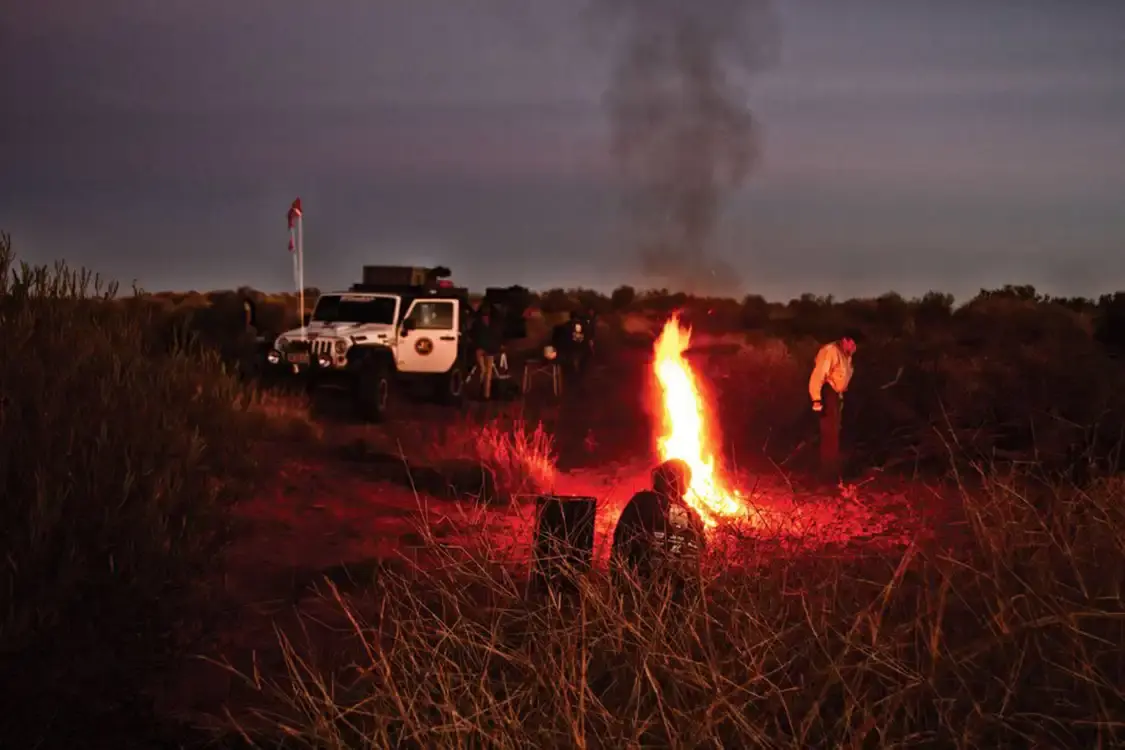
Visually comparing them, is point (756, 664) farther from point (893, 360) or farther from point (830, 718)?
point (893, 360)

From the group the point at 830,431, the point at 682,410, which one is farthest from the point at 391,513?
the point at 830,431

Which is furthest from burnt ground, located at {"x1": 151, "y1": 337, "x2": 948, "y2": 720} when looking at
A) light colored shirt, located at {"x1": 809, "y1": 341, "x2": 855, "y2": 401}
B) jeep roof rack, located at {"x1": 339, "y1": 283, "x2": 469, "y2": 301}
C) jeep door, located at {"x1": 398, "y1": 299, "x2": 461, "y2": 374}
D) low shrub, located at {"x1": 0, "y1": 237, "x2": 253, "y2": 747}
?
jeep roof rack, located at {"x1": 339, "y1": 283, "x2": 469, "y2": 301}

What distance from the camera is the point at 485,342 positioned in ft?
69.3

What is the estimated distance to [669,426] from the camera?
11.3 meters

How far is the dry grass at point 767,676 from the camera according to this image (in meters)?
3.60

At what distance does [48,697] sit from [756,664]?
331cm

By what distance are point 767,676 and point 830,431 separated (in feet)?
27.8

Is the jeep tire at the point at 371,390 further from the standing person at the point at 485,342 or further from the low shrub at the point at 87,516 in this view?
the low shrub at the point at 87,516

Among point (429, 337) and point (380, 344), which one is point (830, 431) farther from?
point (429, 337)

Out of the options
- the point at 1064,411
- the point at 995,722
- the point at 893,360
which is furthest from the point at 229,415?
the point at 893,360

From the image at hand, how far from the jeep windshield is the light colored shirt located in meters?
9.58

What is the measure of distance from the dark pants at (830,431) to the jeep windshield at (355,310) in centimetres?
954

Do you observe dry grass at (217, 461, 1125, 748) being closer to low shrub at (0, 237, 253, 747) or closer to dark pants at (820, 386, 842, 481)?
low shrub at (0, 237, 253, 747)

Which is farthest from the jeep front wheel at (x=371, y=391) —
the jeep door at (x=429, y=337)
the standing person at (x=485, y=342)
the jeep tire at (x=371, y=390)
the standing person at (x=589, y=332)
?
the standing person at (x=589, y=332)
